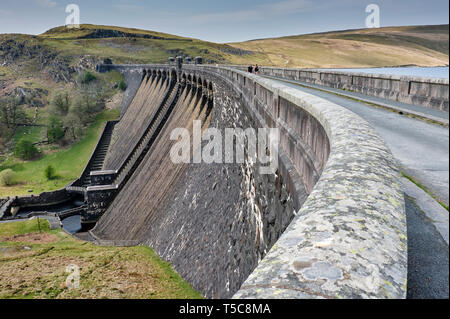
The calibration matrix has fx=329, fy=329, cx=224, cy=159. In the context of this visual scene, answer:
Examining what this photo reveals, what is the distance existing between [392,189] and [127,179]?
118 ft

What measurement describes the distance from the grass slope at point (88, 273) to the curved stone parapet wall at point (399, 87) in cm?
1237

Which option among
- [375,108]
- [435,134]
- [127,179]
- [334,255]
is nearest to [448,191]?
[334,255]

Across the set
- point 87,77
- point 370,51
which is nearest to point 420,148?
point 87,77

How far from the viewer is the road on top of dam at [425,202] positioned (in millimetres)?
2012

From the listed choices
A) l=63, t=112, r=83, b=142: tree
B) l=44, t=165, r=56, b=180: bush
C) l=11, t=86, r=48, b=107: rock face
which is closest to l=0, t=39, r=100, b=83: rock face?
l=11, t=86, r=48, b=107: rock face

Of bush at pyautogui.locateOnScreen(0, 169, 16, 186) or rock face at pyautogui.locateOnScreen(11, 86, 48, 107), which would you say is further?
rock face at pyautogui.locateOnScreen(11, 86, 48, 107)

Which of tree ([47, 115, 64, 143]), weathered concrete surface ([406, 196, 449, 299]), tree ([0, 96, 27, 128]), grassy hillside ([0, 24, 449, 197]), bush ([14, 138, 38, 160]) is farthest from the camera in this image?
tree ([0, 96, 27, 128])

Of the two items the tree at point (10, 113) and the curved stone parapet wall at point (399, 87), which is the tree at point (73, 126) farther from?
the curved stone parapet wall at point (399, 87)

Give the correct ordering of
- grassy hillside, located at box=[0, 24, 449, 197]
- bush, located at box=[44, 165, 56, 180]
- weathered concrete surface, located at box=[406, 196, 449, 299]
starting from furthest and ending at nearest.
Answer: grassy hillside, located at box=[0, 24, 449, 197]
bush, located at box=[44, 165, 56, 180]
weathered concrete surface, located at box=[406, 196, 449, 299]

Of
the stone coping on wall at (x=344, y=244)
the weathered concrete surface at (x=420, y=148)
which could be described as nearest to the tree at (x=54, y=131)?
the weathered concrete surface at (x=420, y=148)

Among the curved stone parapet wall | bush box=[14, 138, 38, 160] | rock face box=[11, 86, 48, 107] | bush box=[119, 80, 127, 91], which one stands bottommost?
bush box=[14, 138, 38, 160]

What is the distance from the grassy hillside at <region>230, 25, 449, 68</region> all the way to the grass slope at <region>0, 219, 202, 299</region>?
100161 mm

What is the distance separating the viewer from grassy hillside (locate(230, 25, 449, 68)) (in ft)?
376

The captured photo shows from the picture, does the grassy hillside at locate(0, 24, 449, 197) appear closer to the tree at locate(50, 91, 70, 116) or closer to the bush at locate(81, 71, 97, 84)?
the bush at locate(81, 71, 97, 84)
